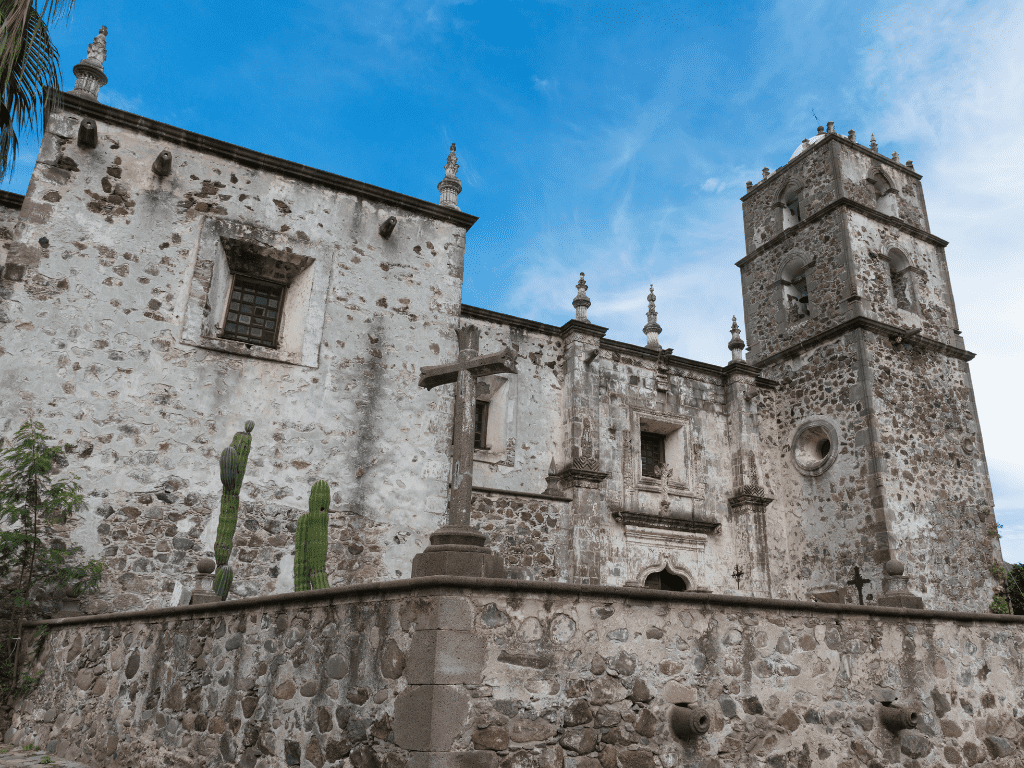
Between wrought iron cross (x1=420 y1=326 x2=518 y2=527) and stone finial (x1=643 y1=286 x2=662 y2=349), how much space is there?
963 cm

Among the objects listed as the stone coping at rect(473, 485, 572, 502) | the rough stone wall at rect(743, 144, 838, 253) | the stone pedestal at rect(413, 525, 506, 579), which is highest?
the rough stone wall at rect(743, 144, 838, 253)

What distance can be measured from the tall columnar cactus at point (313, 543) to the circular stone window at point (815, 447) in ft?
35.1

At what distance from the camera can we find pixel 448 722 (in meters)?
3.55

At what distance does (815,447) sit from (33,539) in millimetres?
14048

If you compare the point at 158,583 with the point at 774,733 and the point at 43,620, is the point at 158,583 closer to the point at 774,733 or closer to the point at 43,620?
the point at 43,620

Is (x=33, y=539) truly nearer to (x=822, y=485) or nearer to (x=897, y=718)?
(x=897, y=718)

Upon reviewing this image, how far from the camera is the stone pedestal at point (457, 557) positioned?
4.31m

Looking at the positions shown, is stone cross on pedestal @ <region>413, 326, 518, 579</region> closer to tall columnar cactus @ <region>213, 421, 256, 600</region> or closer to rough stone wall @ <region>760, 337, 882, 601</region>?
tall columnar cactus @ <region>213, 421, 256, 600</region>

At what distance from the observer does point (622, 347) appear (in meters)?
13.9

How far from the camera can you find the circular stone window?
14.3m

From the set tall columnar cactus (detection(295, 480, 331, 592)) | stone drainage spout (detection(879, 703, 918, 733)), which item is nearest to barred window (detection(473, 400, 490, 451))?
tall columnar cactus (detection(295, 480, 331, 592))

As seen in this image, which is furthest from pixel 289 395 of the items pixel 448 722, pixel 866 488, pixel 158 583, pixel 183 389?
pixel 866 488

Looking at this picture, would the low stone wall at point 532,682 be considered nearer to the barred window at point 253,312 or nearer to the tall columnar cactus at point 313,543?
the tall columnar cactus at point 313,543

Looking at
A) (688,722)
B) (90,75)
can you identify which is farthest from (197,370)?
(688,722)
